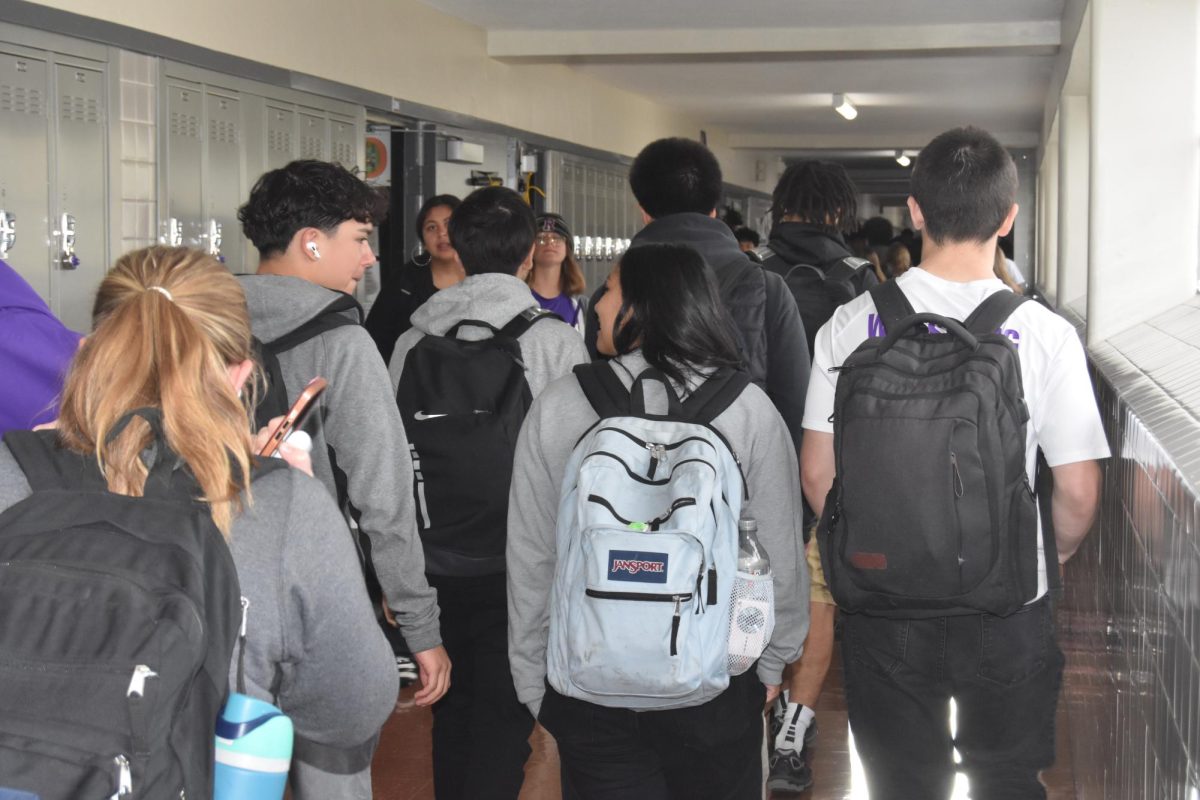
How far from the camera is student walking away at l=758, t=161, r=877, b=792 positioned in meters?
3.67

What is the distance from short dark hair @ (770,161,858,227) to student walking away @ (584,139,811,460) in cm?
45

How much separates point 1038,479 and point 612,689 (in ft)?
2.90

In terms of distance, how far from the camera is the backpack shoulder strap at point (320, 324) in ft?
7.60

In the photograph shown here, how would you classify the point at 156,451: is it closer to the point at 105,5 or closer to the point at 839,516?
the point at 839,516

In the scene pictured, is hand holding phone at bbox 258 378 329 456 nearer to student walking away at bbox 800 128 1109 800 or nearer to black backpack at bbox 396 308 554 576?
student walking away at bbox 800 128 1109 800

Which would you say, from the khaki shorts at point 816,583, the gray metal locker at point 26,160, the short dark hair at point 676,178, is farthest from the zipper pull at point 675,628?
Answer: the gray metal locker at point 26,160

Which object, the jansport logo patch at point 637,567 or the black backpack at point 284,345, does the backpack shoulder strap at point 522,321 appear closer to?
the black backpack at point 284,345

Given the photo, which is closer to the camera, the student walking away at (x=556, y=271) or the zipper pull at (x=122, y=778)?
the zipper pull at (x=122, y=778)

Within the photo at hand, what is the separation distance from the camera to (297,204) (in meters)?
2.48

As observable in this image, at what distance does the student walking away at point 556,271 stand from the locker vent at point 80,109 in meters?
1.75

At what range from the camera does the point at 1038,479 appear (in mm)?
2303

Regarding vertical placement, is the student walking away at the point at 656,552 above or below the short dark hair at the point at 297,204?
below

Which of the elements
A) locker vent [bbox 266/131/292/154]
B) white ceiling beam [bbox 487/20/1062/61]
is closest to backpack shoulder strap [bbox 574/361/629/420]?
locker vent [bbox 266/131/292/154]

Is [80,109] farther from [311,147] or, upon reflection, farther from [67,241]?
[311,147]
